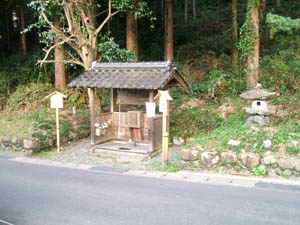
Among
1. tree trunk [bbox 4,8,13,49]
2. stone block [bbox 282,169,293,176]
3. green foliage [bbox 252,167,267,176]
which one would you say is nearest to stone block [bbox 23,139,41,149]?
green foliage [bbox 252,167,267,176]

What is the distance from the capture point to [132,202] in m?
5.77

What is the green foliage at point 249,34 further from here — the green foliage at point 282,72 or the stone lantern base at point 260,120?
the stone lantern base at point 260,120

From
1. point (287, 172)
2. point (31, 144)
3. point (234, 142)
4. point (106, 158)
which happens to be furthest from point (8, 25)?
point (287, 172)

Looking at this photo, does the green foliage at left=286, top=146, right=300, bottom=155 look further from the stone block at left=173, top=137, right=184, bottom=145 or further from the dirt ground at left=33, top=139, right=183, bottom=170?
the stone block at left=173, top=137, right=184, bottom=145

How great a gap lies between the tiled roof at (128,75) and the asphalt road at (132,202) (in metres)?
3.11

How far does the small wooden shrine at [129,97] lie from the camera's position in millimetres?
9141

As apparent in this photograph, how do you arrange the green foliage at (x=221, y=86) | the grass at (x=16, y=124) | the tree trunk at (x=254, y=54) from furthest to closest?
the green foliage at (x=221, y=86)
the tree trunk at (x=254, y=54)
the grass at (x=16, y=124)

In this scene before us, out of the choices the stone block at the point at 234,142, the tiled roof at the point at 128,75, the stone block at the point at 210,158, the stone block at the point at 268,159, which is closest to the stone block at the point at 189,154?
the stone block at the point at 210,158

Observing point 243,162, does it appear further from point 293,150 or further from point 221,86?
point 221,86

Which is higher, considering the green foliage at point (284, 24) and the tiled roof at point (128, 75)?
the green foliage at point (284, 24)

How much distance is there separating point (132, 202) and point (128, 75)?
498cm

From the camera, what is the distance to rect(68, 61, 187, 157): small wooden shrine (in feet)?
30.0

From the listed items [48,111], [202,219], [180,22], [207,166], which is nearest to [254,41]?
[207,166]

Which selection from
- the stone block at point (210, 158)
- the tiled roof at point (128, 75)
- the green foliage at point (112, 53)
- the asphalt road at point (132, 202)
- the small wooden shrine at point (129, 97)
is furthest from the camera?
the green foliage at point (112, 53)
